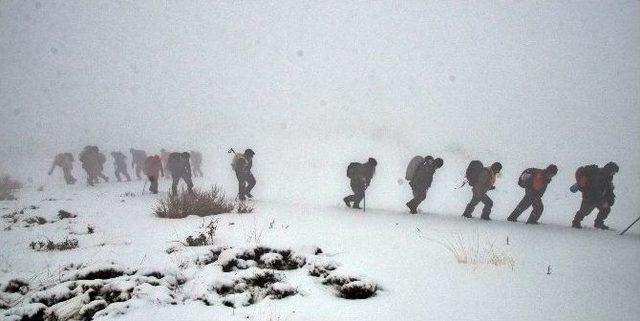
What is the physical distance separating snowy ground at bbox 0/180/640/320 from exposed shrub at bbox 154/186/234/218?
1.28 ft

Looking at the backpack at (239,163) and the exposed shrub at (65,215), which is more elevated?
the backpack at (239,163)

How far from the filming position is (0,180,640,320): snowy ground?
3.74m

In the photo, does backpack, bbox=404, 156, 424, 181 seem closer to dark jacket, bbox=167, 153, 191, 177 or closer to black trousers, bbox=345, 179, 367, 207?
black trousers, bbox=345, 179, 367, 207

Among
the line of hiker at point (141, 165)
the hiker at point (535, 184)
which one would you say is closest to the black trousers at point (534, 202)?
the hiker at point (535, 184)

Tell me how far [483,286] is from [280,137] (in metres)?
35.7

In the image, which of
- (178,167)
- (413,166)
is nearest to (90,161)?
(178,167)

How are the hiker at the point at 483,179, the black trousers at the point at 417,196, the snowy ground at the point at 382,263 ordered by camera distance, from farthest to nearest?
the black trousers at the point at 417,196 < the hiker at the point at 483,179 < the snowy ground at the point at 382,263

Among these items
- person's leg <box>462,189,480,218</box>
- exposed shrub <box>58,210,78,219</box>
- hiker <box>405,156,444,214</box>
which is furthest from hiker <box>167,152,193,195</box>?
person's leg <box>462,189,480,218</box>

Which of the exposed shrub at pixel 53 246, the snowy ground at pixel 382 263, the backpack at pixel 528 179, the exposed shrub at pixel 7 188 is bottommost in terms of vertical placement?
the exposed shrub at pixel 7 188

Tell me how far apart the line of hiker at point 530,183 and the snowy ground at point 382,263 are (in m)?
0.70

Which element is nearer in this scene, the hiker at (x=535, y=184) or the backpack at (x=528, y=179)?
the hiker at (x=535, y=184)

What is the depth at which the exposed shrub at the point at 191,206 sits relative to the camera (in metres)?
8.40

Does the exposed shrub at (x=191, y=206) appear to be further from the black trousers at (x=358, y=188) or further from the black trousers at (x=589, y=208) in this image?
the black trousers at (x=589, y=208)

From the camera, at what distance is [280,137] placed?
129 feet
